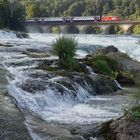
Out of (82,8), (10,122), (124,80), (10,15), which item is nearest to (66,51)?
(124,80)

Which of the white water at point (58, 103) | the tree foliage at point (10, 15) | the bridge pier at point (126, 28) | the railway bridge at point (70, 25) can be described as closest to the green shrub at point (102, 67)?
the white water at point (58, 103)

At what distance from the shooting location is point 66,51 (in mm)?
25234

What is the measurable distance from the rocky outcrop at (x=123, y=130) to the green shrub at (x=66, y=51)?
39.5ft

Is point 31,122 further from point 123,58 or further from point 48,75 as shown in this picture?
point 123,58

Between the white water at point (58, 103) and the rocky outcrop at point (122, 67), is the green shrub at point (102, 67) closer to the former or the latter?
the rocky outcrop at point (122, 67)

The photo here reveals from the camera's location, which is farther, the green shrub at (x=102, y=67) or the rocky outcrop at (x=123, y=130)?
the green shrub at (x=102, y=67)

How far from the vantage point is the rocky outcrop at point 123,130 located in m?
12.2

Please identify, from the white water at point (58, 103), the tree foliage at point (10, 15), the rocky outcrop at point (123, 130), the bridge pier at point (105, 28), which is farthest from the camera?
the bridge pier at point (105, 28)

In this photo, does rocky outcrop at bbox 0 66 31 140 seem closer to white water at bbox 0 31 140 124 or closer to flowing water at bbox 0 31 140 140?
flowing water at bbox 0 31 140 140

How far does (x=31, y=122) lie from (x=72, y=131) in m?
1.22

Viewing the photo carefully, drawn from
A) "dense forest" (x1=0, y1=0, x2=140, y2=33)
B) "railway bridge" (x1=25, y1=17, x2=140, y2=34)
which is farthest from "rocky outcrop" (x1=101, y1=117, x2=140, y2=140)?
"dense forest" (x1=0, y1=0, x2=140, y2=33)

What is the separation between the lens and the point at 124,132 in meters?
12.4

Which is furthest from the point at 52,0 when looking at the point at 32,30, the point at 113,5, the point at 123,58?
the point at 123,58

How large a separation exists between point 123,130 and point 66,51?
13.1m
